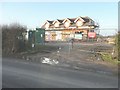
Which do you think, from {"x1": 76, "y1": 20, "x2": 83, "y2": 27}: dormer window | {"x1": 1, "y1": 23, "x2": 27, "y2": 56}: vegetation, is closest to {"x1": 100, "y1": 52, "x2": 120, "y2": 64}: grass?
{"x1": 1, "y1": 23, "x2": 27, "y2": 56}: vegetation

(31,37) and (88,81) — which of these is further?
(31,37)

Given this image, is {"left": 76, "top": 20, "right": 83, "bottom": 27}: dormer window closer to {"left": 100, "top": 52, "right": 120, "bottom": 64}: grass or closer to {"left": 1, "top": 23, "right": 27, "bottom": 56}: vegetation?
{"left": 1, "top": 23, "right": 27, "bottom": 56}: vegetation

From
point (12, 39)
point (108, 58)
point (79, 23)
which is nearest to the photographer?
point (108, 58)

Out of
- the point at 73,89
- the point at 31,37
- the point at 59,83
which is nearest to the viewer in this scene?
the point at 73,89

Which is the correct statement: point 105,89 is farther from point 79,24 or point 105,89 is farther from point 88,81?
point 79,24

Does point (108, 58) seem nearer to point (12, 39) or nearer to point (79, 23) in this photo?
point (12, 39)

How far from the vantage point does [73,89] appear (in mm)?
9086

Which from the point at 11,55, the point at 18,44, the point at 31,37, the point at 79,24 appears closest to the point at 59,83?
the point at 11,55

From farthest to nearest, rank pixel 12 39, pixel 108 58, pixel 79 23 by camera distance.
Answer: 1. pixel 79 23
2. pixel 12 39
3. pixel 108 58

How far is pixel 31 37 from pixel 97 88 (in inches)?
688

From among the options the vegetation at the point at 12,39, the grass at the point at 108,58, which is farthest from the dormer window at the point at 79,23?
the grass at the point at 108,58

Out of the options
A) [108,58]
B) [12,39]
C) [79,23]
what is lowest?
[108,58]

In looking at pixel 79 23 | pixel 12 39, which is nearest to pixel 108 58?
pixel 12 39

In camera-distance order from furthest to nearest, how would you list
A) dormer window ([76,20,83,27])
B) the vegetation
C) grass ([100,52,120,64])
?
1. dormer window ([76,20,83,27])
2. the vegetation
3. grass ([100,52,120,64])
